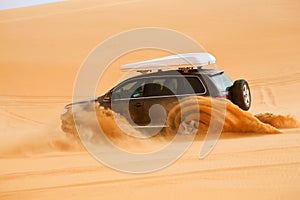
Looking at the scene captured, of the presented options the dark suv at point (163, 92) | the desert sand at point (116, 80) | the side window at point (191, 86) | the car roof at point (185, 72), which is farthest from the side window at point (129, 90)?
the desert sand at point (116, 80)

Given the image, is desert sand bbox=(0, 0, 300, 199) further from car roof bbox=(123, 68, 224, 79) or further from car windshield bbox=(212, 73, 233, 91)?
car roof bbox=(123, 68, 224, 79)

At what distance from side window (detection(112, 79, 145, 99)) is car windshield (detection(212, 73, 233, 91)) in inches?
42.1

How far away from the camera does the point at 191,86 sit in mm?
5664

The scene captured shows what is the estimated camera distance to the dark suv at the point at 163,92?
559 centimetres

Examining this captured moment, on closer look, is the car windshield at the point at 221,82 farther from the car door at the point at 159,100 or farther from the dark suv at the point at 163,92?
the car door at the point at 159,100

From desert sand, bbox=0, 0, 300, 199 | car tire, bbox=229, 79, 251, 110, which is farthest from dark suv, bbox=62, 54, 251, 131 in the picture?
desert sand, bbox=0, 0, 300, 199

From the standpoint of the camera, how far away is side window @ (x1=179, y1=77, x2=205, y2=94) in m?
5.61

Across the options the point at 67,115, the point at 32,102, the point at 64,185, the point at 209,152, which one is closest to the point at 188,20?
the point at 32,102

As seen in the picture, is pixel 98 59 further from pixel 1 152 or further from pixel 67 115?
pixel 1 152

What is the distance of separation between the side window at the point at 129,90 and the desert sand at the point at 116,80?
0.98 m

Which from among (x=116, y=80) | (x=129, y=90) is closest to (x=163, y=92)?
(x=129, y=90)

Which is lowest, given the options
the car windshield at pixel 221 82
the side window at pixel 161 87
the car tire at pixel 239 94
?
the car tire at pixel 239 94

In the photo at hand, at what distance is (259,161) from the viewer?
443cm

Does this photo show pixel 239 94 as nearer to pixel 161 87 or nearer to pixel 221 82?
pixel 221 82
